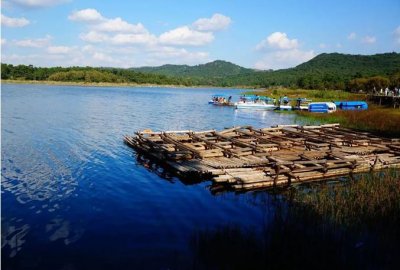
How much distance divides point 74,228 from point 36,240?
132 cm

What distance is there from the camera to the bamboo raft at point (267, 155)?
16891 mm

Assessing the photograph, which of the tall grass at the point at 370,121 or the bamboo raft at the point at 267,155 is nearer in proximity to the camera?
the bamboo raft at the point at 267,155

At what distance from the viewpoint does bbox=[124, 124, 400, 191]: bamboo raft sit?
1689 centimetres

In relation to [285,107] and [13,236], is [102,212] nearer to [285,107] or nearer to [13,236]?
[13,236]

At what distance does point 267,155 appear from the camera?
820 inches

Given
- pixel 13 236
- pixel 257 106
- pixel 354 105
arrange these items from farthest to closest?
pixel 257 106 < pixel 354 105 < pixel 13 236

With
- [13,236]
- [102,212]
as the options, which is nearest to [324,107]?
[102,212]

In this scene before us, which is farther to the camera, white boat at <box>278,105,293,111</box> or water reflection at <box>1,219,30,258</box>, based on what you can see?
white boat at <box>278,105,293,111</box>

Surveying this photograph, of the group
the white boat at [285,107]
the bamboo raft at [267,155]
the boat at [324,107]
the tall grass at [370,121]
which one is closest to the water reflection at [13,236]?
the bamboo raft at [267,155]

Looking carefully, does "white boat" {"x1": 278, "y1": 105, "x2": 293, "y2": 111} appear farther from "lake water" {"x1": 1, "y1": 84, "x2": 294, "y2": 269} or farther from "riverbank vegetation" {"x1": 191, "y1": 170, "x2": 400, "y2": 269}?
"riverbank vegetation" {"x1": 191, "y1": 170, "x2": 400, "y2": 269}

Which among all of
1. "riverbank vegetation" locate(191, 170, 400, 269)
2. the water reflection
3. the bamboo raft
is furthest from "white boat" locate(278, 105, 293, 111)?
the water reflection

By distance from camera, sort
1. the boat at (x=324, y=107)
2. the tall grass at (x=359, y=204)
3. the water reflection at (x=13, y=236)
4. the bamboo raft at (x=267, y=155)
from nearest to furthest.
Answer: the water reflection at (x=13, y=236), the tall grass at (x=359, y=204), the bamboo raft at (x=267, y=155), the boat at (x=324, y=107)

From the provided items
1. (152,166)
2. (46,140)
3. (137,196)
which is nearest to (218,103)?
(46,140)

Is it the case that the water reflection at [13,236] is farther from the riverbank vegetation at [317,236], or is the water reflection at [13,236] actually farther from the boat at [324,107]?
the boat at [324,107]
